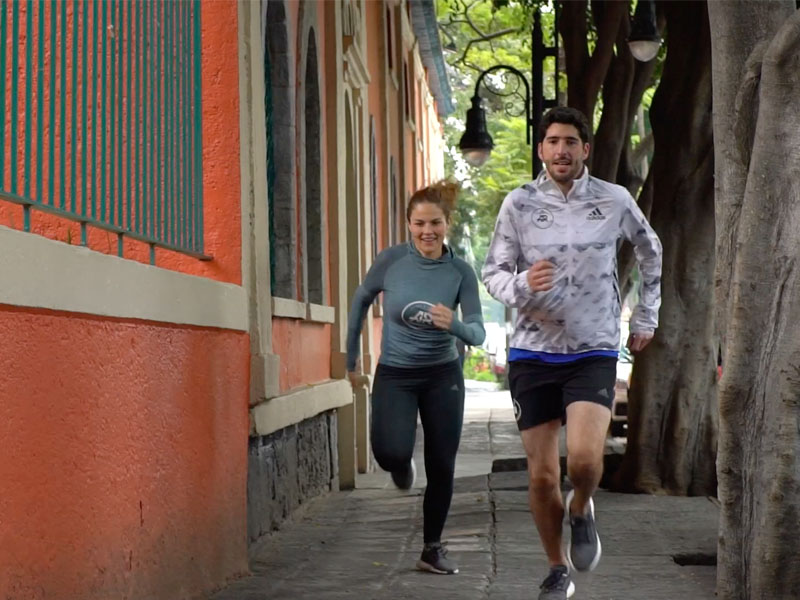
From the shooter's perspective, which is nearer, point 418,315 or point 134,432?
point 134,432

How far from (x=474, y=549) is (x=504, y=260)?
278 centimetres

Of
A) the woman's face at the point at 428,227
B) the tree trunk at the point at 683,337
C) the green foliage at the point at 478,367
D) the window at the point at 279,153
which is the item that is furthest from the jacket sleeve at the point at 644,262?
the green foliage at the point at 478,367

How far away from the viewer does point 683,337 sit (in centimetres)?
1202

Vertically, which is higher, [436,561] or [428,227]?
[428,227]

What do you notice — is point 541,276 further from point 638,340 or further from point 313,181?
point 313,181

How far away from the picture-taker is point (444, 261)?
7930mm

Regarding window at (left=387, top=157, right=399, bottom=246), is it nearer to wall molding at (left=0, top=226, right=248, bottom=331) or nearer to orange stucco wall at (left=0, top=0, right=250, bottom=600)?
orange stucco wall at (left=0, top=0, right=250, bottom=600)

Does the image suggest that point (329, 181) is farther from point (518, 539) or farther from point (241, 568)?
point (241, 568)

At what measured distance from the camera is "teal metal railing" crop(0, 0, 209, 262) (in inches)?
192

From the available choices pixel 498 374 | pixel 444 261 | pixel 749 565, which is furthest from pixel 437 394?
pixel 498 374

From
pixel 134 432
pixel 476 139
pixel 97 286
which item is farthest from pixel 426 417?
pixel 476 139

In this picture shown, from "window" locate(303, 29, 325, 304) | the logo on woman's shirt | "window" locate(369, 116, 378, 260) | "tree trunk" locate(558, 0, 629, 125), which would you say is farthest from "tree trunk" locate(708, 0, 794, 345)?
"window" locate(369, 116, 378, 260)

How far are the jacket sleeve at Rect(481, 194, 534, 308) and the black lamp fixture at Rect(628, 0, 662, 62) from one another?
793cm

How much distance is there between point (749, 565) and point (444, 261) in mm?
2285
